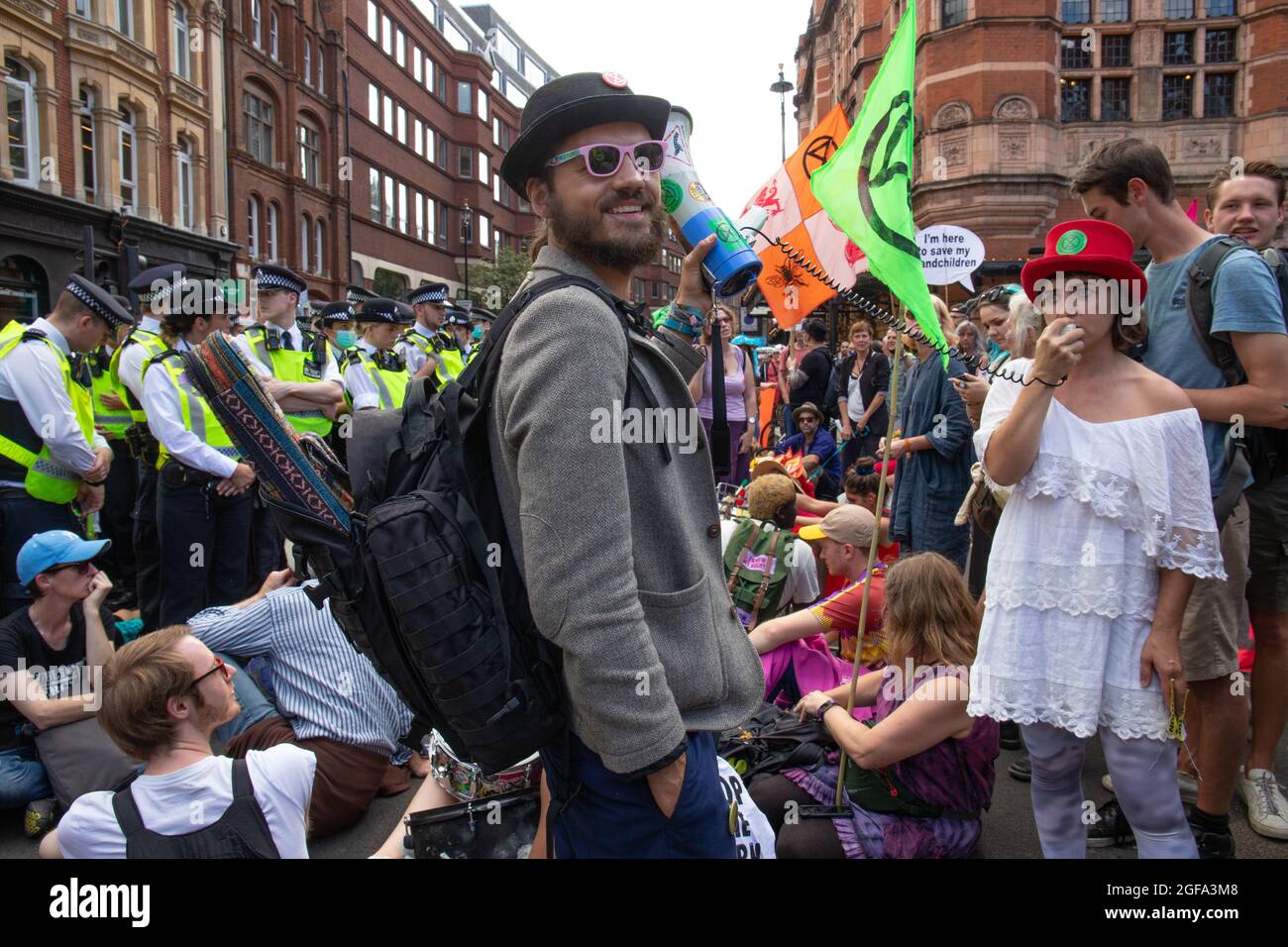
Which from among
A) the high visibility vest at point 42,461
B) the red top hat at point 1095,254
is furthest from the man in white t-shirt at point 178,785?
the high visibility vest at point 42,461

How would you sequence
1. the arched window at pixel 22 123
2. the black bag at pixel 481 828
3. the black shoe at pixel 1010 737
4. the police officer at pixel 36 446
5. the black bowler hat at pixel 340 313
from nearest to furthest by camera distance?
the black bag at pixel 481 828, the black shoe at pixel 1010 737, the police officer at pixel 36 446, the black bowler hat at pixel 340 313, the arched window at pixel 22 123

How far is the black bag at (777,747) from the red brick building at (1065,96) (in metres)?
27.7

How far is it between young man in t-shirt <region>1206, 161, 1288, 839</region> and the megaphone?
225 centimetres

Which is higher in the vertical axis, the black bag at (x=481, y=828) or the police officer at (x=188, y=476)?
the police officer at (x=188, y=476)

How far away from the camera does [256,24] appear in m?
32.1

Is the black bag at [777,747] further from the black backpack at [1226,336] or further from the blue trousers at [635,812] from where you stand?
the black backpack at [1226,336]

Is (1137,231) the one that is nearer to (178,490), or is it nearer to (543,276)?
(543,276)

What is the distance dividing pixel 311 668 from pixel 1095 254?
336 centimetres

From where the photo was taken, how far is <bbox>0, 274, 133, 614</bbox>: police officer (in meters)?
4.73

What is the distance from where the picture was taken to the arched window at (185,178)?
27.0 metres

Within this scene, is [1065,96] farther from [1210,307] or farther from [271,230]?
[1210,307]

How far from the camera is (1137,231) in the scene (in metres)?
2.94

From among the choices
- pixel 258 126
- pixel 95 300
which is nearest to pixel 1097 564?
pixel 95 300
